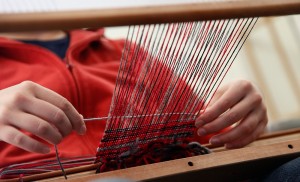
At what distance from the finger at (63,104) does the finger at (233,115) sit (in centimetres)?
21

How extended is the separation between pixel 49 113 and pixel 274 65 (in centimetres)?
225

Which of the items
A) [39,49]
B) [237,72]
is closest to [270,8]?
[39,49]

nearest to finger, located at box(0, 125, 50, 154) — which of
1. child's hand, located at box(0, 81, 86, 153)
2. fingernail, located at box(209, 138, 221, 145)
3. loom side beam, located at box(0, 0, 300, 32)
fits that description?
child's hand, located at box(0, 81, 86, 153)

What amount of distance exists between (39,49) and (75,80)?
132 millimetres

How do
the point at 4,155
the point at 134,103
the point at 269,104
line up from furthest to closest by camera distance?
1. the point at 269,104
2. the point at 4,155
3. the point at 134,103

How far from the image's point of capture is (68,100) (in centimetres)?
80

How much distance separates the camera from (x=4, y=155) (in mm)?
713

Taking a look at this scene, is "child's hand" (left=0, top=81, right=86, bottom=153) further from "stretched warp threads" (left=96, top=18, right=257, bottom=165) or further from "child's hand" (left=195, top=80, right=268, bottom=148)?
"child's hand" (left=195, top=80, right=268, bottom=148)

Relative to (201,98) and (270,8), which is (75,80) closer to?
(201,98)

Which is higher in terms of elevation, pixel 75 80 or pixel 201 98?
pixel 75 80

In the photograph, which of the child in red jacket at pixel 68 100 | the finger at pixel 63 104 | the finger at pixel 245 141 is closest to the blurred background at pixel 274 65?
the child in red jacket at pixel 68 100

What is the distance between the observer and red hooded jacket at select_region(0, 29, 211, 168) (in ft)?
2.56

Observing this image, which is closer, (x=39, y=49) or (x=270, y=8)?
(x=270, y=8)

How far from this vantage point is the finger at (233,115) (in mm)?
610
